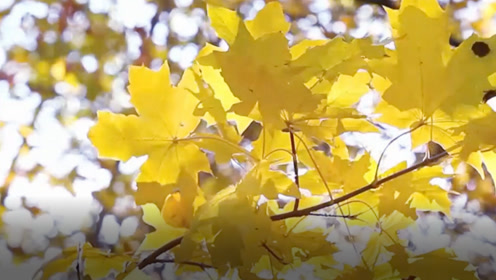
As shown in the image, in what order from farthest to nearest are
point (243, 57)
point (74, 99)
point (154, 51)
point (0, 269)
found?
point (154, 51)
point (74, 99)
point (0, 269)
point (243, 57)

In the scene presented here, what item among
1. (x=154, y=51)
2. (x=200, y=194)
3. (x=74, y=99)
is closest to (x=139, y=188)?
(x=200, y=194)

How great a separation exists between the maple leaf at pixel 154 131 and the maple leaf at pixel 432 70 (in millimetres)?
80

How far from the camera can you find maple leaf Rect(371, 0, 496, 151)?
0.68 ft

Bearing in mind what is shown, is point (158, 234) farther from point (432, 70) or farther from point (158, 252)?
point (432, 70)

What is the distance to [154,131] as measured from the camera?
221 mm

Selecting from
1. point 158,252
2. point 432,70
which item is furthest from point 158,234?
point 432,70

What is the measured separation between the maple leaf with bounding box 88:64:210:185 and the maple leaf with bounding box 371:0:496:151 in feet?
0.26

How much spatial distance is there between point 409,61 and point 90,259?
151mm

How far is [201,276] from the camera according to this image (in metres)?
0.25

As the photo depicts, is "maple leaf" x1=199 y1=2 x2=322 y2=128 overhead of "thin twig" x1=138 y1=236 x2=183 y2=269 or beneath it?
overhead

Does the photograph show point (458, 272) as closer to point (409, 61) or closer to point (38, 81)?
point (409, 61)

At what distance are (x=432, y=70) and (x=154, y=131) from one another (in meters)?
0.11

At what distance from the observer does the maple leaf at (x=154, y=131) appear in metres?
0.22

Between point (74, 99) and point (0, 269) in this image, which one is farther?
point (74, 99)
